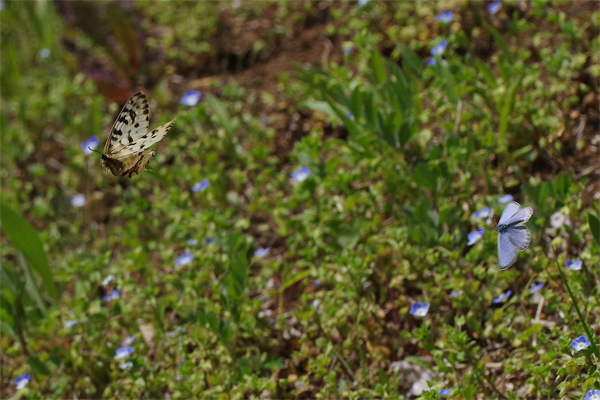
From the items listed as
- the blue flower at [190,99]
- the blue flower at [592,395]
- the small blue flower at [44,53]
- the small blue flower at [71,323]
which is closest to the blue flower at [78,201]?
the blue flower at [190,99]

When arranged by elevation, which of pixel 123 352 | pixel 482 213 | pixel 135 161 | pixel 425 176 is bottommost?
pixel 123 352

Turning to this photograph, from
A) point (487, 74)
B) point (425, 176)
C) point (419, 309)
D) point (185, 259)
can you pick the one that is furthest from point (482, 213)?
point (185, 259)

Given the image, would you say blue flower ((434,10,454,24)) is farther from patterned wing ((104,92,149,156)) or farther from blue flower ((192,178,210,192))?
patterned wing ((104,92,149,156))

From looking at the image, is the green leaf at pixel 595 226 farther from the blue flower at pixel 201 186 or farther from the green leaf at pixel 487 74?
the blue flower at pixel 201 186

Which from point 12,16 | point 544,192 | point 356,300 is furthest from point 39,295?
point 12,16

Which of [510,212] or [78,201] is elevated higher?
[510,212]

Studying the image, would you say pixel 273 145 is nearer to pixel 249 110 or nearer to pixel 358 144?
pixel 249 110

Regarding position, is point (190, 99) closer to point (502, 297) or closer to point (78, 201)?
point (78, 201)
